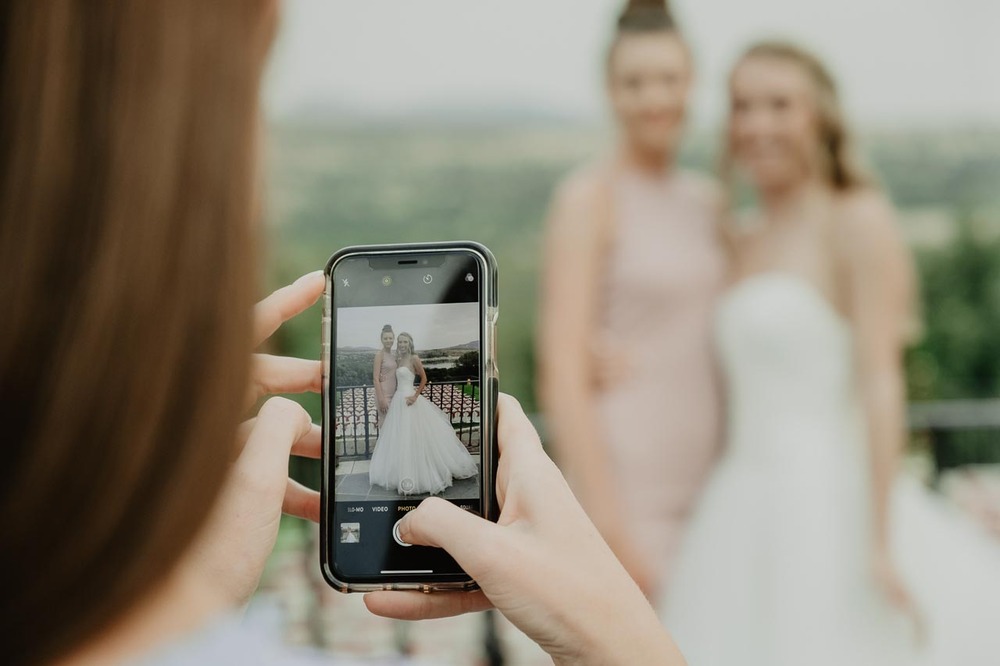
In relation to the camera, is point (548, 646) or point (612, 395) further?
point (612, 395)

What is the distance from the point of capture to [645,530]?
1.58 meters

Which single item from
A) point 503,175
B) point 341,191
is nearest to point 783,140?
point 503,175

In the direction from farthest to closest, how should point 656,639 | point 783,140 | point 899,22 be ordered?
1. point 899,22
2. point 783,140
3. point 656,639

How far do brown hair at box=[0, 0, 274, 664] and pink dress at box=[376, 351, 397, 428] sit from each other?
0.71ft

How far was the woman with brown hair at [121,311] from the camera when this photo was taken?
252mm

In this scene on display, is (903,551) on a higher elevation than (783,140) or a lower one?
lower

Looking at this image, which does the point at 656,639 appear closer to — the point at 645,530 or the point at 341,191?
the point at 645,530

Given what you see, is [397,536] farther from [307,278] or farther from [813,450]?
[813,450]

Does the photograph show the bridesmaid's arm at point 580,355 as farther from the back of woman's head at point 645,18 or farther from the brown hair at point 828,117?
the brown hair at point 828,117

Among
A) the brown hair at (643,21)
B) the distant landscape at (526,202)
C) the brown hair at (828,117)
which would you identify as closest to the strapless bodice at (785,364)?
the brown hair at (828,117)

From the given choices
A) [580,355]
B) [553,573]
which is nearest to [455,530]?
[553,573]

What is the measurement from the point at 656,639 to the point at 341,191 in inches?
138

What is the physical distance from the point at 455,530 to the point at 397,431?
9cm

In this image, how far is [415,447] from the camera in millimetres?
491
